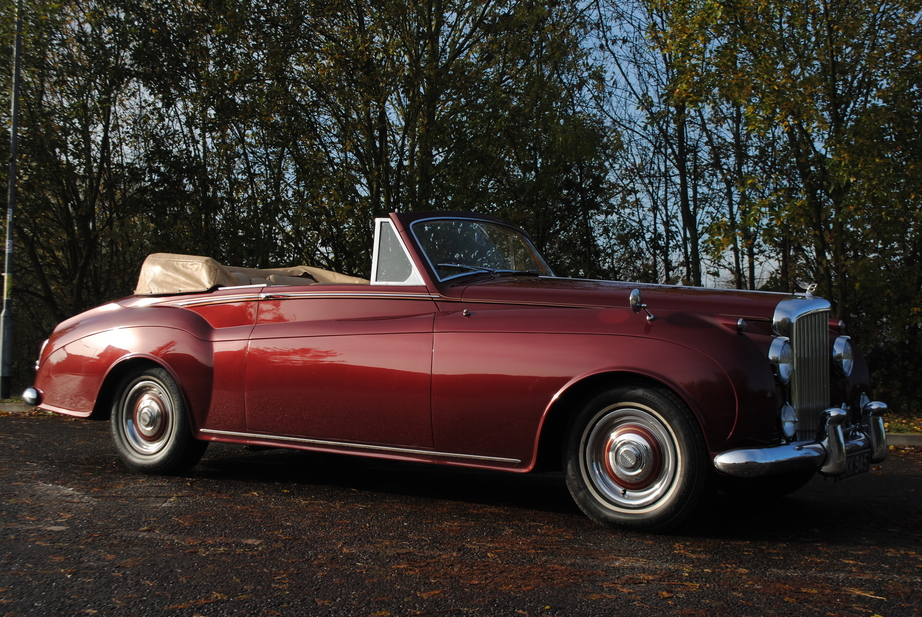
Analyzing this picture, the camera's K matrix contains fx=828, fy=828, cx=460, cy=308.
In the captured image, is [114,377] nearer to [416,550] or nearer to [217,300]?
[217,300]

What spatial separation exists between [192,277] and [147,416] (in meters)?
0.99

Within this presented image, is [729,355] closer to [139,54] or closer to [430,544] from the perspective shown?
[430,544]

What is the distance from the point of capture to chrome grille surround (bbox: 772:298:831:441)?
4000mm

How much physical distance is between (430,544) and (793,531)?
184 centimetres

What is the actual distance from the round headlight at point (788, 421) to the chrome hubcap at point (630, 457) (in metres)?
0.50

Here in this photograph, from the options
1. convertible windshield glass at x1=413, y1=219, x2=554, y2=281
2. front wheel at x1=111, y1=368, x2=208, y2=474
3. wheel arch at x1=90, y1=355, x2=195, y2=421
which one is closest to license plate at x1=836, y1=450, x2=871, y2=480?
convertible windshield glass at x1=413, y1=219, x2=554, y2=281

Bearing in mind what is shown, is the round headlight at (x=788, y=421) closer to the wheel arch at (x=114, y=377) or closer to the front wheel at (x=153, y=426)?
the front wheel at (x=153, y=426)

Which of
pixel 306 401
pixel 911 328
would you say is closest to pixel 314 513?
pixel 306 401

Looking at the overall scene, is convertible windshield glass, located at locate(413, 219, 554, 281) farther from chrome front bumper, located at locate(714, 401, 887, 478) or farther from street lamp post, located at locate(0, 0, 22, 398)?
street lamp post, located at locate(0, 0, 22, 398)

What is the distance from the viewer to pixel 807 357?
4152mm

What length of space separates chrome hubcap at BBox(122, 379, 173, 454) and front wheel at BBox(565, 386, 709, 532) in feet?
9.53

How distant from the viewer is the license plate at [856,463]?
4.03 meters

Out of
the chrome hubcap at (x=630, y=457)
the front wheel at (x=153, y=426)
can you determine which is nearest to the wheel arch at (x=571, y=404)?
the chrome hubcap at (x=630, y=457)

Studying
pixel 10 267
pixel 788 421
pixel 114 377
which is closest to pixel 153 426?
pixel 114 377
